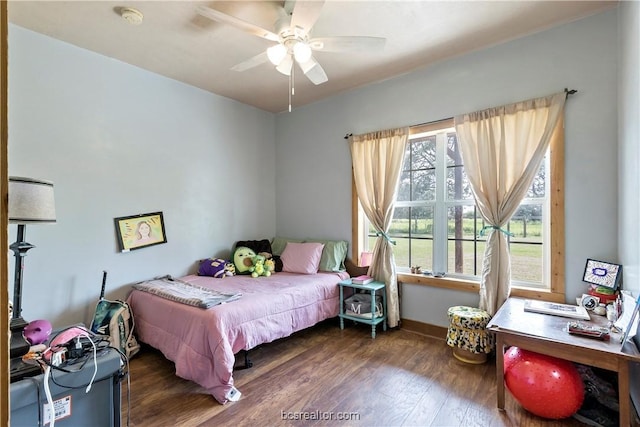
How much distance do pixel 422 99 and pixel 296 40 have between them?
1612 millimetres

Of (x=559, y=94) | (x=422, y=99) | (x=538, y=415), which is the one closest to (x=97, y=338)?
(x=538, y=415)

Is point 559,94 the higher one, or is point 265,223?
point 559,94

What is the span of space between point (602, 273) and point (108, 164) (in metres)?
4.10

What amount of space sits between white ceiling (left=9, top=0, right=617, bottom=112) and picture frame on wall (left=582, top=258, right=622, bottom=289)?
1.86 m

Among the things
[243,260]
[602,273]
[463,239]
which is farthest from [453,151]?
[243,260]

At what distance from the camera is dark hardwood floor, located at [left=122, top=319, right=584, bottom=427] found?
5.90 ft

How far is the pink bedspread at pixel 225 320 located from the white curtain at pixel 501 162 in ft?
5.06

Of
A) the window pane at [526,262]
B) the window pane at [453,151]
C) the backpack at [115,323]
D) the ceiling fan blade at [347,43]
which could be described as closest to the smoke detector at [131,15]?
the ceiling fan blade at [347,43]

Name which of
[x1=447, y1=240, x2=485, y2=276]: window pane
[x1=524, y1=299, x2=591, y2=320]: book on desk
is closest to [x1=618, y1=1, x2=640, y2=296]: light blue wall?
[x1=524, y1=299, x2=591, y2=320]: book on desk

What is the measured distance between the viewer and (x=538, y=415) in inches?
69.7

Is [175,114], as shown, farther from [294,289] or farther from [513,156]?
[513,156]

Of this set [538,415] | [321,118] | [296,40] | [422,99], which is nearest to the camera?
[538,415]

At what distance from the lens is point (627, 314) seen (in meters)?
1.66

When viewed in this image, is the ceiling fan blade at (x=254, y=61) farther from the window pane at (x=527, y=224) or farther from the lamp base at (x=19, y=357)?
the window pane at (x=527, y=224)
